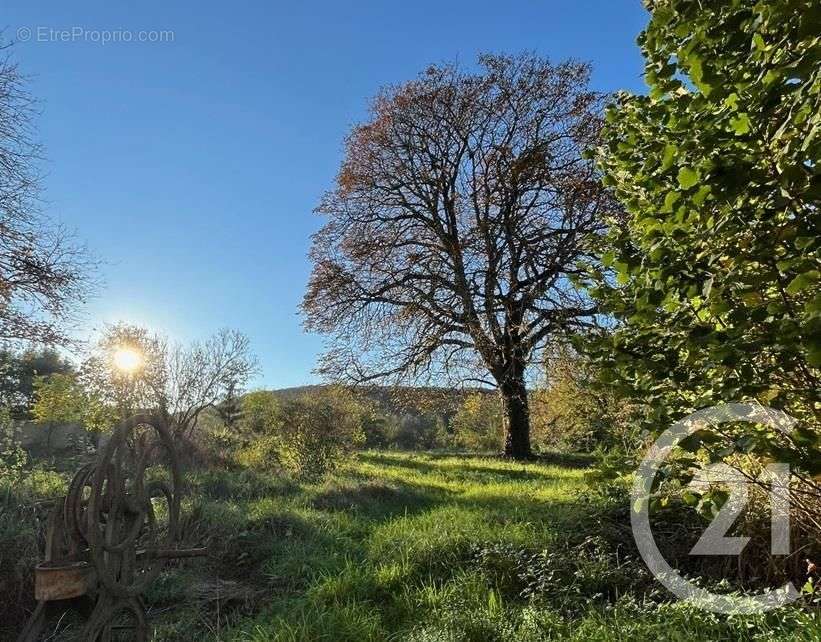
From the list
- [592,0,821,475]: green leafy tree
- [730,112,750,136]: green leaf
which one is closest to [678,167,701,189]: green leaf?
[592,0,821,475]: green leafy tree

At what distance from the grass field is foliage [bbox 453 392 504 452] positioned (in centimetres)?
1594

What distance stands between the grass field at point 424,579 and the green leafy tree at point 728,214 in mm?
1504

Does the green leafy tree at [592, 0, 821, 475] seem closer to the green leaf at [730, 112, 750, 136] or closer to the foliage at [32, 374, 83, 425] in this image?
the green leaf at [730, 112, 750, 136]

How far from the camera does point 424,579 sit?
13.8 feet

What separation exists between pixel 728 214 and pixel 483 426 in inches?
905

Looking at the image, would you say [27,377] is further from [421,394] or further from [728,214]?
[728,214]

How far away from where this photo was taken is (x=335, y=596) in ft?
12.7

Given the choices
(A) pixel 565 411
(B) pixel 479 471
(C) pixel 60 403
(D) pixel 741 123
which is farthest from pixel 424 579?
(C) pixel 60 403

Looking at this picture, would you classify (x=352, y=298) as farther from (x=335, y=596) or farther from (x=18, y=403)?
(x=18, y=403)

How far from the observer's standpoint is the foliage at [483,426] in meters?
22.9

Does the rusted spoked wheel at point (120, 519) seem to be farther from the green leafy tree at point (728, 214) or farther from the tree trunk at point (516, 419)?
the tree trunk at point (516, 419)

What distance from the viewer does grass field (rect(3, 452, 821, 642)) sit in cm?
307

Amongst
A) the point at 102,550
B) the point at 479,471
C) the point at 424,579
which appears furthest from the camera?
the point at 479,471

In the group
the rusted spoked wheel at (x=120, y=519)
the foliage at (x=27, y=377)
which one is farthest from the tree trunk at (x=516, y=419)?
the foliage at (x=27, y=377)
